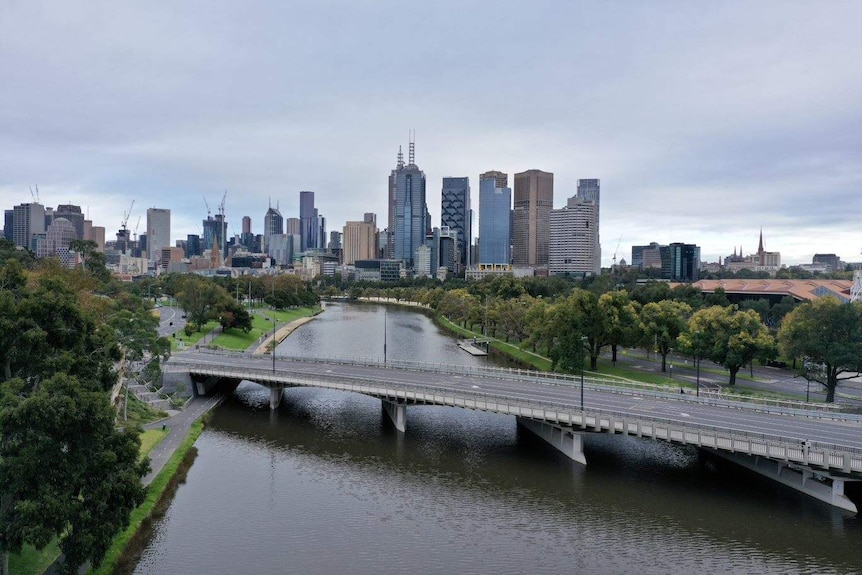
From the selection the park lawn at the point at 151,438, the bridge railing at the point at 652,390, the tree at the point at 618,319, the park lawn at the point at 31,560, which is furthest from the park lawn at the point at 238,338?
the park lawn at the point at 31,560

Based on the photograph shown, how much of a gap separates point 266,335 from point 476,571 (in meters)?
111

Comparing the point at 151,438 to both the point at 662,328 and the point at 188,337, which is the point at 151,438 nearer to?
the point at 188,337

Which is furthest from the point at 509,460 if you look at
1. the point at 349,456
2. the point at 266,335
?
the point at 266,335

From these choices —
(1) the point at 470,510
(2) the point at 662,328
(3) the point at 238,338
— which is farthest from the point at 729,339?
(3) the point at 238,338

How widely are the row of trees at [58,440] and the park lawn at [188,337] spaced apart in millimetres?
66927

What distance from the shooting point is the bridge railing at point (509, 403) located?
47750 mm

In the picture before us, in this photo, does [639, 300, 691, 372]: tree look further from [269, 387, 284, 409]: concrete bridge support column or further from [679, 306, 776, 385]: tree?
[269, 387, 284, 409]: concrete bridge support column

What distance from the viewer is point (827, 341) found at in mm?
74312

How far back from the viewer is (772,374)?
90562mm

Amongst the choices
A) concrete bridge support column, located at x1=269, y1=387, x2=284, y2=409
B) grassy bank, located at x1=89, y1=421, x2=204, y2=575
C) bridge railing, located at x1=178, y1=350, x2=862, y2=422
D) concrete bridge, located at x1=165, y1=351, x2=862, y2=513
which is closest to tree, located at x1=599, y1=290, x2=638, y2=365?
bridge railing, located at x1=178, y1=350, x2=862, y2=422

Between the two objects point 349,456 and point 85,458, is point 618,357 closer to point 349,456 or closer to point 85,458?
point 349,456

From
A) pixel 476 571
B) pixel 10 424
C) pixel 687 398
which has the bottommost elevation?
pixel 476 571

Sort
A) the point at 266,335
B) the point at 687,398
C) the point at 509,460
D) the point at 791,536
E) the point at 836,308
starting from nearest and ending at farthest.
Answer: the point at 791,536
the point at 509,460
the point at 687,398
the point at 836,308
the point at 266,335

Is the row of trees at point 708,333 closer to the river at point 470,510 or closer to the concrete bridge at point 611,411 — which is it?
the concrete bridge at point 611,411
